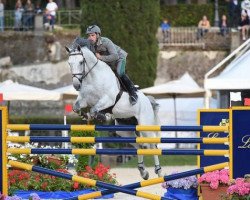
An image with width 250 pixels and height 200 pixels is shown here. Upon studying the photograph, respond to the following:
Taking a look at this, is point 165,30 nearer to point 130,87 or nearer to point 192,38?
point 192,38

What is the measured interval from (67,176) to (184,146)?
22969 mm

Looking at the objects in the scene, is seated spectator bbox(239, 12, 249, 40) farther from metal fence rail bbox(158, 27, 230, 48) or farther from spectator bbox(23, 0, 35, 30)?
spectator bbox(23, 0, 35, 30)

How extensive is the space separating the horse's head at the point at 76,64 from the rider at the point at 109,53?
0.90m

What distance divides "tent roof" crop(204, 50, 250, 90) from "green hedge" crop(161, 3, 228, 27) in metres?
21.3

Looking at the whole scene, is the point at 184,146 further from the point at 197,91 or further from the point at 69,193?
the point at 69,193

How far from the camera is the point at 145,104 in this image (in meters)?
22.0

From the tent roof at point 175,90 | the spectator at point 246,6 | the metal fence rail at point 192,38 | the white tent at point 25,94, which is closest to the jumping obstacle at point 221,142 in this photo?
the white tent at point 25,94

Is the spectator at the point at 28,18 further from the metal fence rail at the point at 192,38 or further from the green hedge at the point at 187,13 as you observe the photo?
the green hedge at the point at 187,13

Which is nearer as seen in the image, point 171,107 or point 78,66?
point 78,66

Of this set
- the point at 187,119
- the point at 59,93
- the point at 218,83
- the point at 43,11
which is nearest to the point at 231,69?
the point at 218,83

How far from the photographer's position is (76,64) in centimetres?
1962

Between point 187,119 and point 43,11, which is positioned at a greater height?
point 43,11

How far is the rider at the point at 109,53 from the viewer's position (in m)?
20.7

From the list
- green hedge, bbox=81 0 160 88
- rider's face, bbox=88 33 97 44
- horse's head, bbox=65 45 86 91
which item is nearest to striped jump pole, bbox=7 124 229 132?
horse's head, bbox=65 45 86 91
